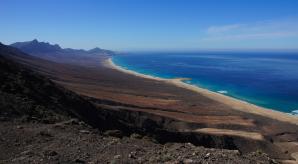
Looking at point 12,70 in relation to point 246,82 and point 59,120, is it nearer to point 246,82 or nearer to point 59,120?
point 59,120

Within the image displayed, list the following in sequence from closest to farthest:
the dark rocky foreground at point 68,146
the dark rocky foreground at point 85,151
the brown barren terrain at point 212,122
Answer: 1. the dark rocky foreground at point 85,151
2. the dark rocky foreground at point 68,146
3. the brown barren terrain at point 212,122

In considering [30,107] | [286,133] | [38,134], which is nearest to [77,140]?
[38,134]

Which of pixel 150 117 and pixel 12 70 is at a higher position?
pixel 12 70

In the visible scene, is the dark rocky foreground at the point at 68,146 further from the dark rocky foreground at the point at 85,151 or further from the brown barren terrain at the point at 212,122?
the brown barren terrain at the point at 212,122

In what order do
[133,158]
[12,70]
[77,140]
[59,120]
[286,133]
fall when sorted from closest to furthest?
[133,158], [77,140], [59,120], [12,70], [286,133]

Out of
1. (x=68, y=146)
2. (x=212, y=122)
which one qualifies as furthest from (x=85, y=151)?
(x=212, y=122)

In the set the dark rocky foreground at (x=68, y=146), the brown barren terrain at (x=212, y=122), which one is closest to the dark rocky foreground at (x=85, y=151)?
the dark rocky foreground at (x=68, y=146)

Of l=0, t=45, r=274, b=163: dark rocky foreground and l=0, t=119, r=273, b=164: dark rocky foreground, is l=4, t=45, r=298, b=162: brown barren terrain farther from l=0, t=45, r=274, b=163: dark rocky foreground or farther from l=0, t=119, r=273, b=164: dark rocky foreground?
l=0, t=119, r=273, b=164: dark rocky foreground

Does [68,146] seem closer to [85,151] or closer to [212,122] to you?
[85,151]

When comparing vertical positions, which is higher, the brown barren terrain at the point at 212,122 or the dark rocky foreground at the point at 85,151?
the dark rocky foreground at the point at 85,151

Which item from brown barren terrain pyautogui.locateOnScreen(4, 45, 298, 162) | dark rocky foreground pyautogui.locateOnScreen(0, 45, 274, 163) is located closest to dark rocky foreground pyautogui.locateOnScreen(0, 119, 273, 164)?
dark rocky foreground pyautogui.locateOnScreen(0, 45, 274, 163)

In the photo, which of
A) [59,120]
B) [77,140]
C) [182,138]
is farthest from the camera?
[182,138]
